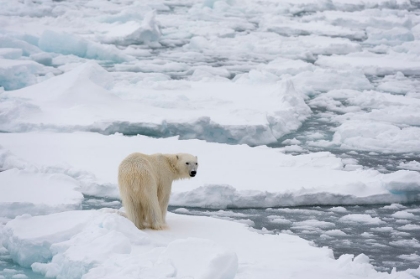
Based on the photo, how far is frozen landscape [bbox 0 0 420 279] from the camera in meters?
3.69

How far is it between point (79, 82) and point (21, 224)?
499 cm

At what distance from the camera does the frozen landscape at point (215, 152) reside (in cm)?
369

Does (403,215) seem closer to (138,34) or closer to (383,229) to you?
(383,229)

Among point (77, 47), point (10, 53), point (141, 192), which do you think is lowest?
point (141, 192)

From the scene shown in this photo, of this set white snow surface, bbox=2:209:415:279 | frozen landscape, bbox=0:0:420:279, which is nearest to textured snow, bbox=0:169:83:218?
frozen landscape, bbox=0:0:420:279

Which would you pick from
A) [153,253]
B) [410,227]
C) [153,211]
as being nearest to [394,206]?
[410,227]

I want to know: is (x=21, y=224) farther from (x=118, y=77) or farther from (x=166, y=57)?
(x=166, y=57)

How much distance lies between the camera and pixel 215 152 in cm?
688

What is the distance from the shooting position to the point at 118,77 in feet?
35.9

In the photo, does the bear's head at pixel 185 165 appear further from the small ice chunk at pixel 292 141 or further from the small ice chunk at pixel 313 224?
the small ice chunk at pixel 292 141

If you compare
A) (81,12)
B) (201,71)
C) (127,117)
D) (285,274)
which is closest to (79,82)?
(127,117)

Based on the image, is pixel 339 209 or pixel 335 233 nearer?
pixel 335 233

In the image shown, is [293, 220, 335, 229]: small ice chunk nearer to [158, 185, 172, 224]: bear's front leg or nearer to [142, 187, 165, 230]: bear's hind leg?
[158, 185, 172, 224]: bear's front leg

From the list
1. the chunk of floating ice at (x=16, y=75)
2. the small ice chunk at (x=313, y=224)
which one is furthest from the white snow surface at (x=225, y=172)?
the chunk of floating ice at (x=16, y=75)
